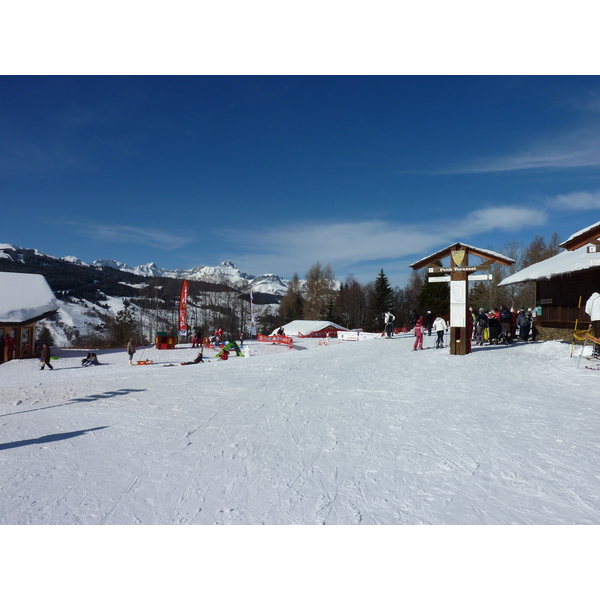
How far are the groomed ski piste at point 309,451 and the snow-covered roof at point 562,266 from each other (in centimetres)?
971

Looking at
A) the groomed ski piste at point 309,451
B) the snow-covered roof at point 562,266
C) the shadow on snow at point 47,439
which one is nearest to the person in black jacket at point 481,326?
the snow-covered roof at point 562,266

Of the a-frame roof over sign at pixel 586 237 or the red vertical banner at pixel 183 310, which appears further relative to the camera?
the red vertical banner at pixel 183 310

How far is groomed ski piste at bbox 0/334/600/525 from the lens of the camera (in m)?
4.31

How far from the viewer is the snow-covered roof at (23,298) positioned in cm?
2480

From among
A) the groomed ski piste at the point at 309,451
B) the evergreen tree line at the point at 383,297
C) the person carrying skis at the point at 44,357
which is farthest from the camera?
the evergreen tree line at the point at 383,297

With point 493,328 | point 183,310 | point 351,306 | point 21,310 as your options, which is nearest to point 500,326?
point 493,328

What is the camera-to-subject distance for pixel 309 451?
19.8ft

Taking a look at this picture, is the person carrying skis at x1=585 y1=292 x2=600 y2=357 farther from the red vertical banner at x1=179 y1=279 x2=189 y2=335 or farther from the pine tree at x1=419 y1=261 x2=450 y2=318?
the pine tree at x1=419 y1=261 x2=450 y2=318

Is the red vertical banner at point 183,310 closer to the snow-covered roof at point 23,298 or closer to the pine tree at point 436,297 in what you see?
the snow-covered roof at point 23,298

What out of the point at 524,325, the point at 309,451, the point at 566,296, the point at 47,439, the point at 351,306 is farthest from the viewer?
the point at 351,306

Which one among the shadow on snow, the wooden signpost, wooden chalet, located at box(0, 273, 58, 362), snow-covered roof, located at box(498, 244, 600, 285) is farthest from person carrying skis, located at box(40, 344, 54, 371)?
snow-covered roof, located at box(498, 244, 600, 285)

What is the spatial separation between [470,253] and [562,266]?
26.1ft

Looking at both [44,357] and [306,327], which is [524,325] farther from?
[306,327]
